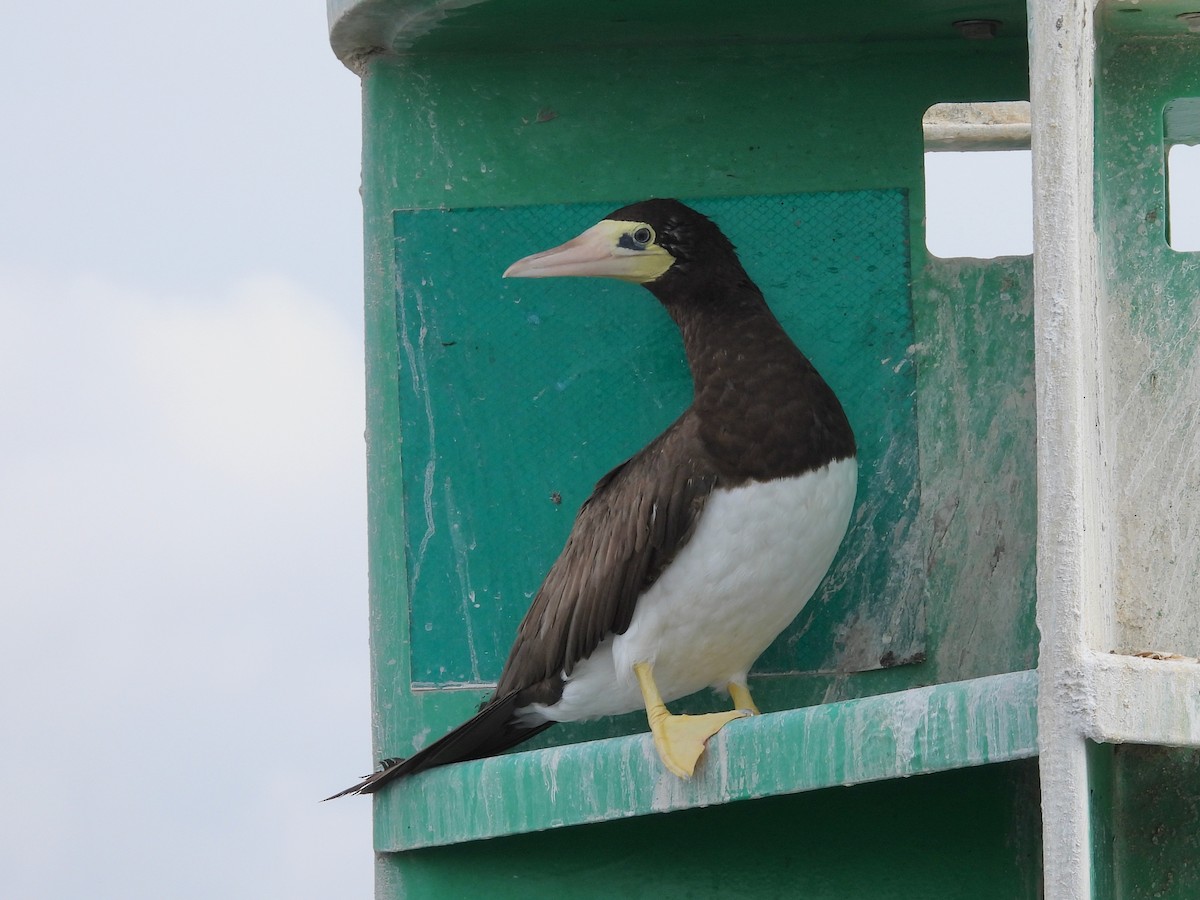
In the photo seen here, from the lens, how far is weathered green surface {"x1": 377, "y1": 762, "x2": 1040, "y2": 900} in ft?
14.1

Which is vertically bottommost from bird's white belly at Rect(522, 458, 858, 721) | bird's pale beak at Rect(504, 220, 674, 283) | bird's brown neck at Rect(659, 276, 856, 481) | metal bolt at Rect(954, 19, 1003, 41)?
bird's white belly at Rect(522, 458, 858, 721)

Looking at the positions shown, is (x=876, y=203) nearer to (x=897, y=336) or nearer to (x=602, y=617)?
(x=897, y=336)

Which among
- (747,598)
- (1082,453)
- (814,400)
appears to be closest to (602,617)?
(747,598)

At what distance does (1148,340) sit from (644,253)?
3.97 ft

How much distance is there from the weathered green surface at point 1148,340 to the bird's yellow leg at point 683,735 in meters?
→ 0.78

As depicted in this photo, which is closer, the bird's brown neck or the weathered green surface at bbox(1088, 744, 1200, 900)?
the weathered green surface at bbox(1088, 744, 1200, 900)

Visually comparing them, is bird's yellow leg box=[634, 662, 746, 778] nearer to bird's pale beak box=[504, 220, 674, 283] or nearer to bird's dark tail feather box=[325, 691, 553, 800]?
bird's dark tail feather box=[325, 691, 553, 800]

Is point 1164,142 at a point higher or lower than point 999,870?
higher

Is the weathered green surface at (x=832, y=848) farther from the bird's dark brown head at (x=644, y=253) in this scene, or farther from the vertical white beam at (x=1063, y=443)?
the vertical white beam at (x=1063, y=443)

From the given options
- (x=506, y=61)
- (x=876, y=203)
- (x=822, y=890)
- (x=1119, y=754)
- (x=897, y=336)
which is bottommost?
(x=822, y=890)

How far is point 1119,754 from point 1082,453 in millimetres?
767

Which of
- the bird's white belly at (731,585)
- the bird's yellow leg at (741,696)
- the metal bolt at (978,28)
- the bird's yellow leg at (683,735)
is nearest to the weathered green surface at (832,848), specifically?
the bird's yellow leg at (741,696)

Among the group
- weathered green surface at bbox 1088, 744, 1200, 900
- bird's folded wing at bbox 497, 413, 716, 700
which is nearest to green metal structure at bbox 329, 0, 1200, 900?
Answer: bird's folded wing at bbox 497, 413, 716, 700

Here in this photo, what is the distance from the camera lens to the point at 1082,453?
2.97 meters
